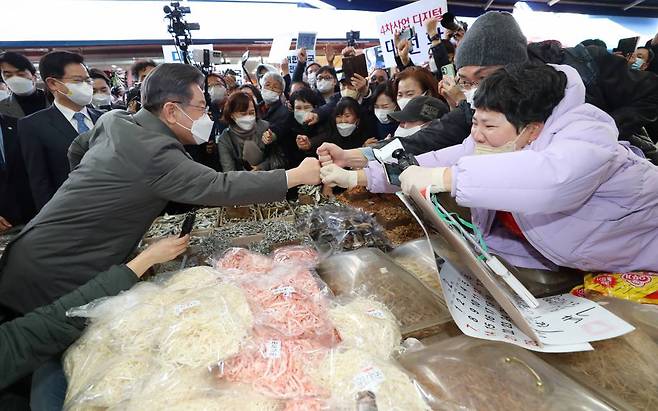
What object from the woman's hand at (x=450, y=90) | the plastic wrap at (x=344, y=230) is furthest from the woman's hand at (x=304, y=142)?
the plastic wrap at (x=344, y=230)

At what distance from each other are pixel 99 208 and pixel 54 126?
196 cm

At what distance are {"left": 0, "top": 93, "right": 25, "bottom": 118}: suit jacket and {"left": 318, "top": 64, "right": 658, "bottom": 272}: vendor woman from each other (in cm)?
460

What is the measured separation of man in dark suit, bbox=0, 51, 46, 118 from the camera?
3.62 metres

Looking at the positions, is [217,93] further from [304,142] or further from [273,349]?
[273,349]

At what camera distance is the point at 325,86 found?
506 centimetres

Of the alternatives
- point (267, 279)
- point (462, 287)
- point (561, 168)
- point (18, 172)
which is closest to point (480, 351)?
point (462, 287)

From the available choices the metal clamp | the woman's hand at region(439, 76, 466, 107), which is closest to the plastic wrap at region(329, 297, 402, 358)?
the metal clamp

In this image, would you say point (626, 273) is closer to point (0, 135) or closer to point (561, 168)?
point (561, 168)

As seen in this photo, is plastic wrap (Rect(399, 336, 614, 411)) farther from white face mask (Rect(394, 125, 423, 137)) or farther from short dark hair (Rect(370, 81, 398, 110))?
short dark hair (Rect(370, 81, 398, 110))

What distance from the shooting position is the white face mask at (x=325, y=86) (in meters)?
5.03

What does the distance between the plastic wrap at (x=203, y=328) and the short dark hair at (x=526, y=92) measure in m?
1.02

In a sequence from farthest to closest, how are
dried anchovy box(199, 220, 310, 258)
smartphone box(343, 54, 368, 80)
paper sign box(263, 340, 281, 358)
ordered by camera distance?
1. smartphone box(343, 54, 368, 80)
2. dried anchovy box(199, 220, 310, 258)
3. paper sign box(263, 340, 281, 358)

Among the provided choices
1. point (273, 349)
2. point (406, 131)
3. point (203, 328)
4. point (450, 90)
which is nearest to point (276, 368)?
point (273, 349)

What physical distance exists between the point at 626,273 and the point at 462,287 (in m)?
0.63
